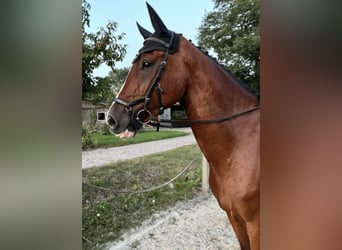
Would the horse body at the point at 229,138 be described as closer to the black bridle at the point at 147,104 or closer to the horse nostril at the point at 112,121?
the black bridle at the point at 147,104

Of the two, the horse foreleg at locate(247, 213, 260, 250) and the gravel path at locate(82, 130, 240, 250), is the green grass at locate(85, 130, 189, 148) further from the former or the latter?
the horse foreleg at locate(247, 213, 260, 250)

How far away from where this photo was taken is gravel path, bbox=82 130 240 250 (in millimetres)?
1425

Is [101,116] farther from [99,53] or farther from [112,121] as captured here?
[99,53]

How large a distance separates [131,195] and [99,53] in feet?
2.25

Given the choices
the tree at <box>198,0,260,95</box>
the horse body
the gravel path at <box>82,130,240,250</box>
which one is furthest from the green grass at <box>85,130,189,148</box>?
the tree at <box>198,0,260,95</box>

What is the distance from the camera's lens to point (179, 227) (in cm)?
147

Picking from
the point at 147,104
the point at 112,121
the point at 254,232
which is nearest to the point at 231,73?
the point at 147,104

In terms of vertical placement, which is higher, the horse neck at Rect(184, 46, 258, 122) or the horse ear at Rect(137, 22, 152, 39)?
the horse ear at Rect(137, 22, 152, 39)
